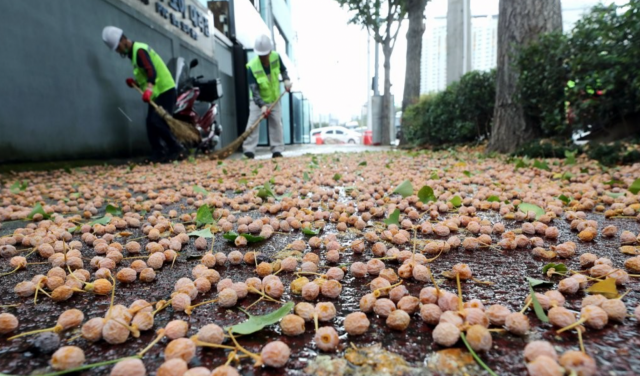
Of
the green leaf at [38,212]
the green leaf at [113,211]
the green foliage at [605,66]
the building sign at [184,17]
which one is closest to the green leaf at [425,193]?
the green leaf at [113,211]

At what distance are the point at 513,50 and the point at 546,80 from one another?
0.81m

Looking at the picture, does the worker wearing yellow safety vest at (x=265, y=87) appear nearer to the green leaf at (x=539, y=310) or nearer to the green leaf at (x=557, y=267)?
the green leaf at (x=557, y=267)

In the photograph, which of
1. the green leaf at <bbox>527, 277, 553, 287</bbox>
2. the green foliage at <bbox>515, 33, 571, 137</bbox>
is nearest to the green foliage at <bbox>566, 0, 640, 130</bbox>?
→ the green foliage at <bbox>515, 33, 571, 137</bbox>

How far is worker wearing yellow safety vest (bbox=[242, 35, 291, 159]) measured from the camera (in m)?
6.24

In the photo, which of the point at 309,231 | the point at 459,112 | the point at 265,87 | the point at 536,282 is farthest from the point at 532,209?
the point at 459,112

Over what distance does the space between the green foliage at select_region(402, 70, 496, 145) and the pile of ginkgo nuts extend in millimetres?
5524

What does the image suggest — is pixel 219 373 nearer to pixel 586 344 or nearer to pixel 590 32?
pixel 586 344

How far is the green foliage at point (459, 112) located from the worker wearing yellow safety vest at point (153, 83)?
504cm

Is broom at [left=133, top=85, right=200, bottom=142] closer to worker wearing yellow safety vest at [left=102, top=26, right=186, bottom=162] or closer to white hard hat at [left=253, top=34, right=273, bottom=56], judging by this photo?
worker wearing yellow safety vest at [left=102, top=26, right=186, bottom=162]

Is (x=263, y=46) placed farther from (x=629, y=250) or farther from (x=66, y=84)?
(x=629, y=250)

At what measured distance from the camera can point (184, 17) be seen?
23.8 ft

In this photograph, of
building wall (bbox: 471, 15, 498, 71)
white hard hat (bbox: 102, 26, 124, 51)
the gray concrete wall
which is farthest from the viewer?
building wall (bbox: 471, 15, 498, 71)

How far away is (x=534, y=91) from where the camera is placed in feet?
15.2

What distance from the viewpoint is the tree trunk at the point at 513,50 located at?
4.85 m
